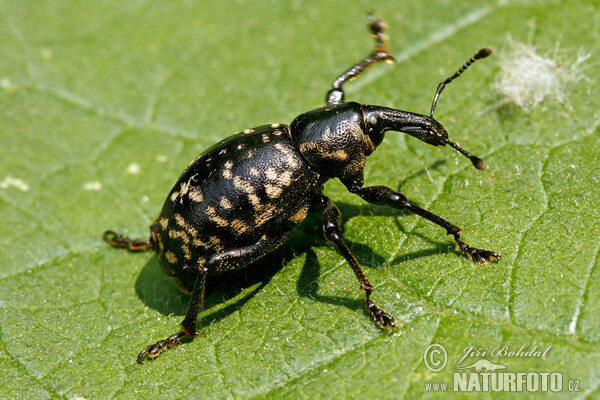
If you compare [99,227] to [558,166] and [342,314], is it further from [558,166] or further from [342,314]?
[558,166]

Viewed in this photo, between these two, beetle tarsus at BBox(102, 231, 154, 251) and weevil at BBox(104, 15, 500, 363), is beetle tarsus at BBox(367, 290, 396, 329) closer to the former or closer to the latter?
weevil at BBox(104, 15, 500, 363)

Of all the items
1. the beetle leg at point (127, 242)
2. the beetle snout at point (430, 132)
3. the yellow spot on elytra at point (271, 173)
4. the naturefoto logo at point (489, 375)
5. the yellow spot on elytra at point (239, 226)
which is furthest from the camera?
the beetle leg at point (127, 242)

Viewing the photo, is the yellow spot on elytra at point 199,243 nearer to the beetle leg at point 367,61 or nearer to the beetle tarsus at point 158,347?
the beetle tarsus at point 158,347

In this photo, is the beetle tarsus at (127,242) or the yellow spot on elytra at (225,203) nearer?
the yellow spot on elytra at (225,203)

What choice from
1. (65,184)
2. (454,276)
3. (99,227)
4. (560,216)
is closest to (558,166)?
(560,216)

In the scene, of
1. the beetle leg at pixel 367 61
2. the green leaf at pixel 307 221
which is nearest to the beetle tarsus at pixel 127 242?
the green leaf at pixel 307 221
